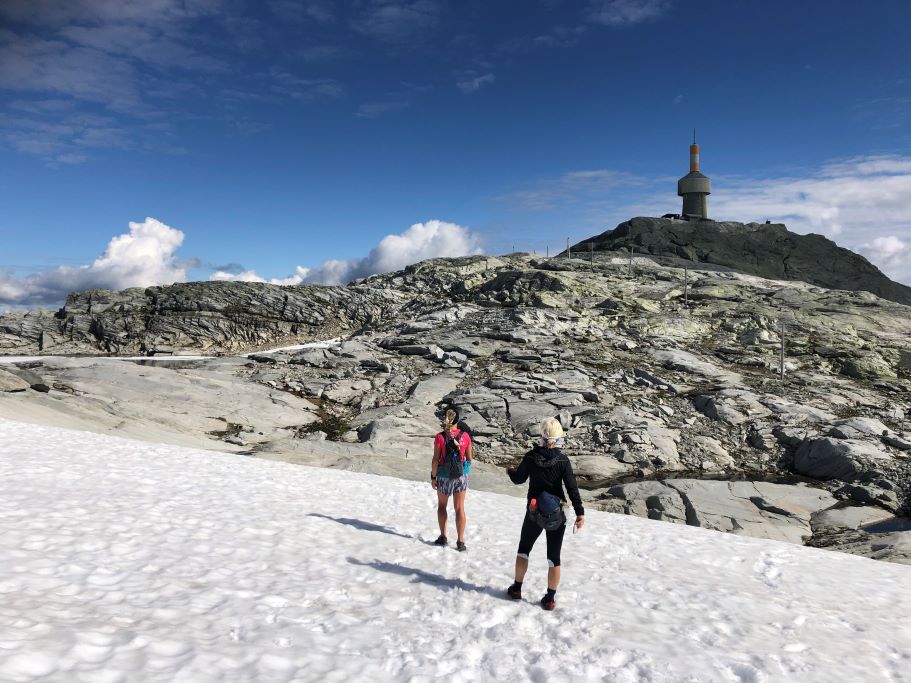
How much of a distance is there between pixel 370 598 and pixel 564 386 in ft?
102

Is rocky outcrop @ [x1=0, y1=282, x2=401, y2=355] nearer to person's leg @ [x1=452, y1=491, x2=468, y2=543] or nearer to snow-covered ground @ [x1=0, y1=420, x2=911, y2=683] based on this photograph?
snow-covered ground @ [x1=0, y1=420, x2=911, y2=683]

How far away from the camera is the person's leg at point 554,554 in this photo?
784 centimetres

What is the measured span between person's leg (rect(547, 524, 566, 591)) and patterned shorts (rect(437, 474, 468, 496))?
9.24 ft

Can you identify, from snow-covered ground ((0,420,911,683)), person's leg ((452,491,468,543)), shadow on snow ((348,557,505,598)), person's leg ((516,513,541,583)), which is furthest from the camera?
person's leg ((452,491,468,543))

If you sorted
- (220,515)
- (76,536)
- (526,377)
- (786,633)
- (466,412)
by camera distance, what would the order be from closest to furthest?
(786,633) → (76,536) → (220,515) → (466,412) → (526,377)

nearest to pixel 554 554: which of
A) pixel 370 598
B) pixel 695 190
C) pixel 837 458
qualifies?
pixel 370 598

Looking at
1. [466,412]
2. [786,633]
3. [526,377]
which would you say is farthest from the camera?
[526,377]

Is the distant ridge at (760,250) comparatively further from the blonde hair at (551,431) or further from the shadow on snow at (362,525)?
the blonde hair at (551,431)

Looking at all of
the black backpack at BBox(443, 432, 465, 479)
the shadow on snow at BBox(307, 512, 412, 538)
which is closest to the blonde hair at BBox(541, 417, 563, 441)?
the black backpack at BBox(443, 432, 465, 479)

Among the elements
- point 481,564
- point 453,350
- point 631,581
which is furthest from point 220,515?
point 453,350

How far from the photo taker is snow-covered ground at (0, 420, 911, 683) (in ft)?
18.7

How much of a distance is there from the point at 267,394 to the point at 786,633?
31486 millimetres

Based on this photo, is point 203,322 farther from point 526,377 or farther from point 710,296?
point 710,296

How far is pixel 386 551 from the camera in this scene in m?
10.1
